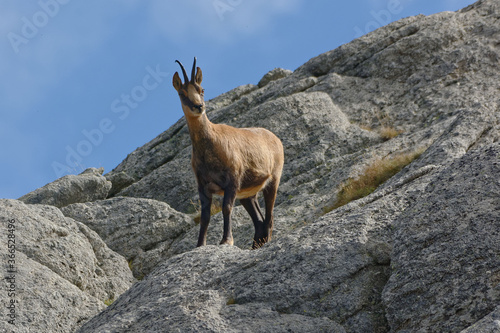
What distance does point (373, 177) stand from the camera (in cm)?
1553

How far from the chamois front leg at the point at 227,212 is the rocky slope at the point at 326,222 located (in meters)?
0.42

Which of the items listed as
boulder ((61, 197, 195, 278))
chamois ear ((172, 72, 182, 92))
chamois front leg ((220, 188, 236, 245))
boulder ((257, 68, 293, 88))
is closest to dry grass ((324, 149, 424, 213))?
chamois front leg ((220, 188, 236, 245))

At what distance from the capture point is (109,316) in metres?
8.21

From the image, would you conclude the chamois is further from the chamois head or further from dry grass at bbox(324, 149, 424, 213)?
dry grass at bbox(324, 149, 424, 213)

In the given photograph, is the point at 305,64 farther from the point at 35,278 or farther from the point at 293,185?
the point at 35,278

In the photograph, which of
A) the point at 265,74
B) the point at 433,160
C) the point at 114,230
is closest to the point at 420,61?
the point at 265,74

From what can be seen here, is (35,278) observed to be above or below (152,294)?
above

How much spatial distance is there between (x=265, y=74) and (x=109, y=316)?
22469 millimetres

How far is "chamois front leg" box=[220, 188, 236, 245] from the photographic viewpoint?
1137cm

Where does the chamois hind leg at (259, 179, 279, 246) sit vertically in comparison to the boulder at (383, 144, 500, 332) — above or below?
above

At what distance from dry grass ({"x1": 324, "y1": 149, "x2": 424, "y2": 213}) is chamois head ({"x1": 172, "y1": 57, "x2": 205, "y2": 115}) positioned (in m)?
5.01

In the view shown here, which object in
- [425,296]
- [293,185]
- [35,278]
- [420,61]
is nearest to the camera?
[425,296]

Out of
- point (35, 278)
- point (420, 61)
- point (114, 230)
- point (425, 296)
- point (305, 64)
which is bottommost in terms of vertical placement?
point (425, 296)

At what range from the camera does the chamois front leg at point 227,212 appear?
11367 millimetres
